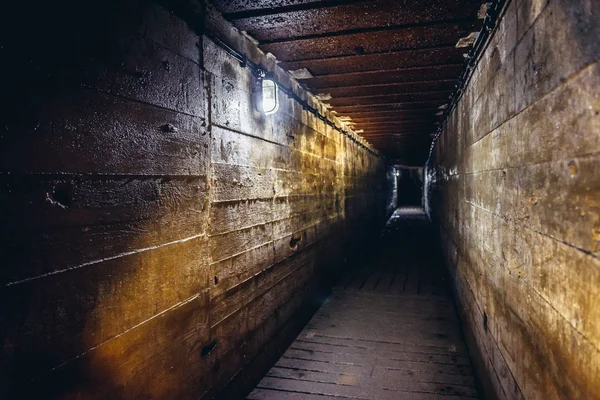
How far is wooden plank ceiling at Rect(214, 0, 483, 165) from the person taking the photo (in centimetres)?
299

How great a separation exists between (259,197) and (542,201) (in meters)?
2.63

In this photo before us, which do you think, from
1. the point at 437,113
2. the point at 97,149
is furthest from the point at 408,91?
the point at 97,149

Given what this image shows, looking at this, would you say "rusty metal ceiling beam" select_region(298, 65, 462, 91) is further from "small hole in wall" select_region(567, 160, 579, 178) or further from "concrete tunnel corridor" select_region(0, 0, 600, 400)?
"small hole in wall" select_region(567, 160, 579, 178)

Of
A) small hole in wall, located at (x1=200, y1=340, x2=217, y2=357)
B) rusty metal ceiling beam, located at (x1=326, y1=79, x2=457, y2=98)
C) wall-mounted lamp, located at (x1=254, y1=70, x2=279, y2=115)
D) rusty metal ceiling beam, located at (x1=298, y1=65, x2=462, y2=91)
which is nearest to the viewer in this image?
small hole in wall, located at (x1=200, y1=340, x2=217, y2=357)

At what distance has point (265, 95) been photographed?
12.9ft

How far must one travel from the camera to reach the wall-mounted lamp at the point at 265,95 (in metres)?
3.71

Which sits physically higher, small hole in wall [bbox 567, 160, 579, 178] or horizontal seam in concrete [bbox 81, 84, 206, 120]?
horizontal seam in concrete [bbox 81, 84, 206, 120]

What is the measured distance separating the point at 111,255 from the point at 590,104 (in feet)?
8.06

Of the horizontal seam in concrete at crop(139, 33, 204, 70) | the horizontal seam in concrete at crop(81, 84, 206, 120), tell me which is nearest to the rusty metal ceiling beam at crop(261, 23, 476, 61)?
the horizontal seam in concrete at crop(139, 33, 204, 70)

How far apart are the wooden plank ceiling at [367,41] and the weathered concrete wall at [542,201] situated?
56 cm

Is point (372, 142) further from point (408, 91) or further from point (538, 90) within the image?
point (538, 90)

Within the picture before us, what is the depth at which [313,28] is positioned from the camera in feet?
10.9

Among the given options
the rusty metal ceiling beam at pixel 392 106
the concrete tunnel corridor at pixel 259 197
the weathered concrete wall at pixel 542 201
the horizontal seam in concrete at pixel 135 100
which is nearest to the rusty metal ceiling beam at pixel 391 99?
the rusty metal ceiling beam at pixel 392 106

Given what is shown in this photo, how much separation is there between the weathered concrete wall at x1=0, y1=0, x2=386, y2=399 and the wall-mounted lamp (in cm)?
15
